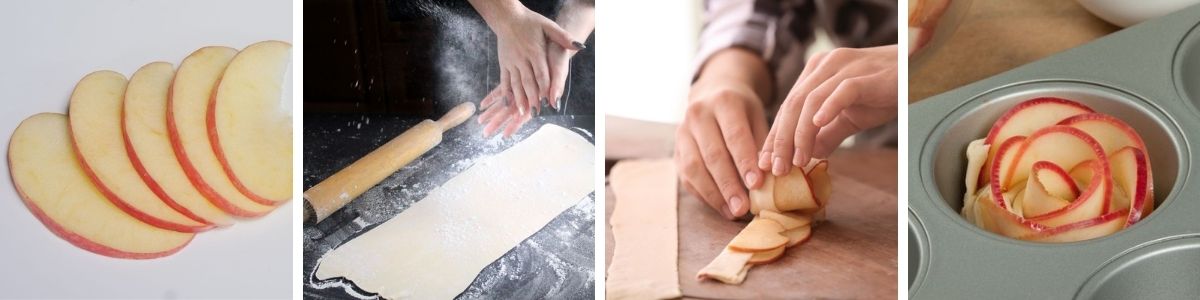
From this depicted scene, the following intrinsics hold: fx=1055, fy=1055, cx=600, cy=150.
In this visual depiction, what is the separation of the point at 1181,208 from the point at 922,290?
14.8 inches

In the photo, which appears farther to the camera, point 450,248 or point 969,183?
point 450,248

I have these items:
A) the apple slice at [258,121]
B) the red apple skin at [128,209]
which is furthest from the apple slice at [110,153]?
the apple slice at [258,121]

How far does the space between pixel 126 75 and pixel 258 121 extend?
10.1 inches

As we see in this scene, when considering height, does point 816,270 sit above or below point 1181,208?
below

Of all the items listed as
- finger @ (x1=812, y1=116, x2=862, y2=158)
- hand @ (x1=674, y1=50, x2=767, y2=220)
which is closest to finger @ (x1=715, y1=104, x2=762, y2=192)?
hand @ (x1=674, y1=50, x2=767, y2=220)

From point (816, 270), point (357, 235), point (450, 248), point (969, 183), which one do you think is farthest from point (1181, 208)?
point (357, 235)

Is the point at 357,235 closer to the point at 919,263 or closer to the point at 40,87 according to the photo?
the point at 40,87

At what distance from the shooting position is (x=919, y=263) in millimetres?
1606

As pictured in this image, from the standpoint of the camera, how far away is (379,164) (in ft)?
5.99

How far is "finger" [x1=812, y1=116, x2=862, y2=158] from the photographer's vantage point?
167cm

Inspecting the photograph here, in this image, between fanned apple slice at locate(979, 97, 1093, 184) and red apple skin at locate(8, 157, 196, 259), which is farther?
red apple skin at locate(8, 157, 196, 259)

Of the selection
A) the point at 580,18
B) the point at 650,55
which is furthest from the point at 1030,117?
the point at 580,18

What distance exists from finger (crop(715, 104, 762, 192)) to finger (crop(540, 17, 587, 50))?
271 millimetres

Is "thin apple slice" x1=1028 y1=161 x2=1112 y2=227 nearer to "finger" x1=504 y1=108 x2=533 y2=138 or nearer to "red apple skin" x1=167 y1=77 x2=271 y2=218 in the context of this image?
"finger" x1=504 y1=108 x2=533 y2=138
